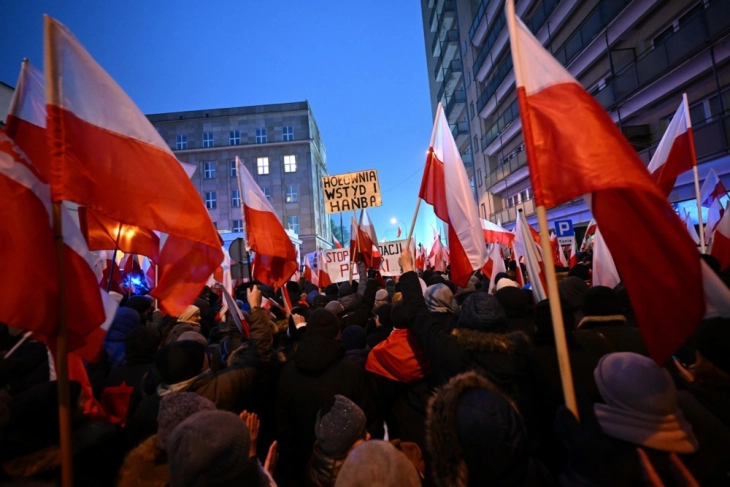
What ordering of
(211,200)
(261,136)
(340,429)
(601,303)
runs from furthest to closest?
(261,136) < (211,200) < (601,303) < (340,429)

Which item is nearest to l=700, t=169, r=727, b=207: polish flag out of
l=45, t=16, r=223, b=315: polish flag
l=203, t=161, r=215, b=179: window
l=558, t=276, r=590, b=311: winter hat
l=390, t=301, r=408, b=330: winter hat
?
l=558, t=276, r=590, b=311: winter hat

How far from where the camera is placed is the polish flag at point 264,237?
5.13m

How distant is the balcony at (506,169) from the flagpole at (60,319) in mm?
26283

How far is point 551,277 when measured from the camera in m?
1.96

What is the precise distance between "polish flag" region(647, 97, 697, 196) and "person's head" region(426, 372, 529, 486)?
15.7ft

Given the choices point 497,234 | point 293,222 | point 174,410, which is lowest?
point 174,410

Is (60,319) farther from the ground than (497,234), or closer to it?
closer to it

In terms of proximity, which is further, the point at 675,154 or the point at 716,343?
the point at 675,154

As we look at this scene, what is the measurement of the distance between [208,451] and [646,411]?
167 cm

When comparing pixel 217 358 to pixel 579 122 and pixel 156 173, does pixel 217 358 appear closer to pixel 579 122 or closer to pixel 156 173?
pixel 156 173

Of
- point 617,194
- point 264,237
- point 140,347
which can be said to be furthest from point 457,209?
point 140,347

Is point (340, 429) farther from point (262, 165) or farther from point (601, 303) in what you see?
point (262, 165)

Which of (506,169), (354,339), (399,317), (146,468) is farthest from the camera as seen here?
(506,169)

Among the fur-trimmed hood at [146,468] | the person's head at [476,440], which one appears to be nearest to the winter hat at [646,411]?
the person's head at [476,440]
